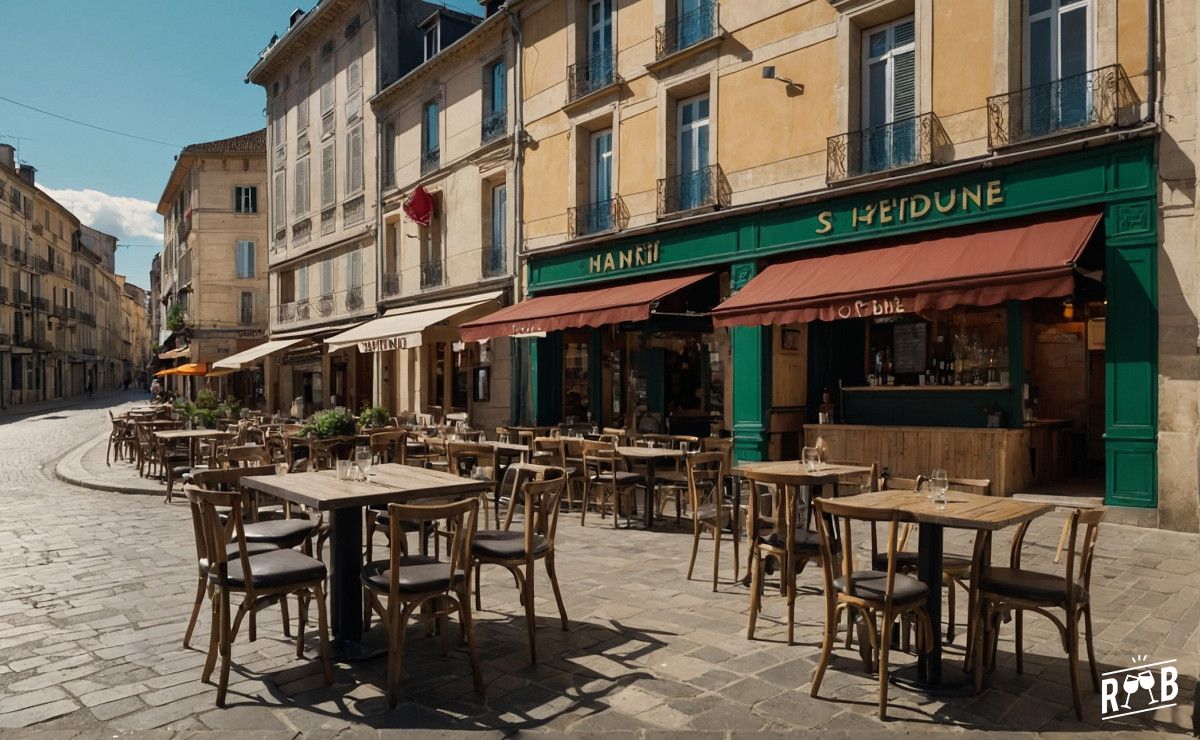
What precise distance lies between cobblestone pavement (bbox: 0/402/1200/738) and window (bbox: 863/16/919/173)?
5211 millimetres

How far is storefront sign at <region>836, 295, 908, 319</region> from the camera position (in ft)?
27.5

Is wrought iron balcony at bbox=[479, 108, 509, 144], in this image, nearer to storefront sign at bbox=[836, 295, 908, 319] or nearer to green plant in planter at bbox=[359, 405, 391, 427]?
green plant in planter at bbox=[359, 405, 391, 427]

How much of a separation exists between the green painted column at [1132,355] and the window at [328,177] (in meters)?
18.7

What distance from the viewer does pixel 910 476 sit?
9461 millimetres

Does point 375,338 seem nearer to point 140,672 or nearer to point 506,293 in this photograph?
point 506,293

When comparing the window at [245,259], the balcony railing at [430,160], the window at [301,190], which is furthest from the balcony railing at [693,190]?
the window at [245,259]

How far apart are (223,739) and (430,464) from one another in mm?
6577

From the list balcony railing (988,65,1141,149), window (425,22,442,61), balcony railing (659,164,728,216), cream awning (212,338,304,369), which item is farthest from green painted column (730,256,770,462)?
cream awning (212,338,304,369)

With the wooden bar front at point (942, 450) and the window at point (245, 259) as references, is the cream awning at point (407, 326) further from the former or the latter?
the window at point (245, 259)

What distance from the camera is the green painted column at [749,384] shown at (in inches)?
422

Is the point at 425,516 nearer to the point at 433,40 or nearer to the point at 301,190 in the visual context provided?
the point at 433,40

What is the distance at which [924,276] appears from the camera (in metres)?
8.34

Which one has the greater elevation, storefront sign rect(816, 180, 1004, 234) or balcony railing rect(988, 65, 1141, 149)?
balcony railing rect(988, 65, 1141, 149)

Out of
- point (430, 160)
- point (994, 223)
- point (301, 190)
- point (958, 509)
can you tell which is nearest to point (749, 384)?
point (994, 223)
